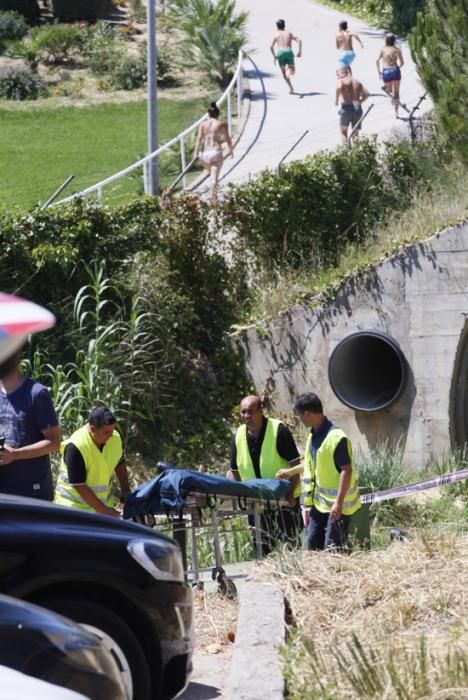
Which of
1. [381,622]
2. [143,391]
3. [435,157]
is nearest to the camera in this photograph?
[381,622]

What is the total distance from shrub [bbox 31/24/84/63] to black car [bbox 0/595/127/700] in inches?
1197

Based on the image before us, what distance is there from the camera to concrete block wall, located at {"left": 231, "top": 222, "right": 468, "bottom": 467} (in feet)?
54.0

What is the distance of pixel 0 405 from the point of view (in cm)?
893

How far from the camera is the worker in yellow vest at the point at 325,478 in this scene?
9609 millimetres

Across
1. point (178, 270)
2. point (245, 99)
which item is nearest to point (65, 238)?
point (178, 270)

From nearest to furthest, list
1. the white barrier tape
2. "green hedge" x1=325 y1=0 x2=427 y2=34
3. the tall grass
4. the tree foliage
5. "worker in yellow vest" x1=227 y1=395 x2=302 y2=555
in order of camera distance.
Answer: "worker in yellow vest" x1=227 y1=395 x2=302 y2=555 → the white barrier tape → the tall grass → the tree foliage → "green hedge" x1=325 y1=0 x2=427 y2=34

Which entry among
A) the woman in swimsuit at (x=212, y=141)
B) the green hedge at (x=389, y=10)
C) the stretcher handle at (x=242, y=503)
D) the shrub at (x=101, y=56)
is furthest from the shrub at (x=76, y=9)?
the stretcher handle at (x=242, y=503)

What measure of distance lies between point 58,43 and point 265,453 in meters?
25.4

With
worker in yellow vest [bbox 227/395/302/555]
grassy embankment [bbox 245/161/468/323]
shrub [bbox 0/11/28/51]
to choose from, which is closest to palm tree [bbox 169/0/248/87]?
shrub [bbox 0/11/28/51]

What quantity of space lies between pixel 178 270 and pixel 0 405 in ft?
28.1

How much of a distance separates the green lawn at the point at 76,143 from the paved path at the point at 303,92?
5.00 feet

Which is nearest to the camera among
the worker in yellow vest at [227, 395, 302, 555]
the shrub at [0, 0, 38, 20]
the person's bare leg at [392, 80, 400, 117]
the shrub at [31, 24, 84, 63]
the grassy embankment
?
the worker in yellow vest at [227, 395, 302, 555]

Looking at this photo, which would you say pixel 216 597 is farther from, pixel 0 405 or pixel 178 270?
pixel 178 270

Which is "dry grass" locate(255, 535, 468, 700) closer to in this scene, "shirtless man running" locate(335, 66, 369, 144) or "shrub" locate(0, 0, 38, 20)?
"shirtless man running" locate(335, 66, 369, 144)
